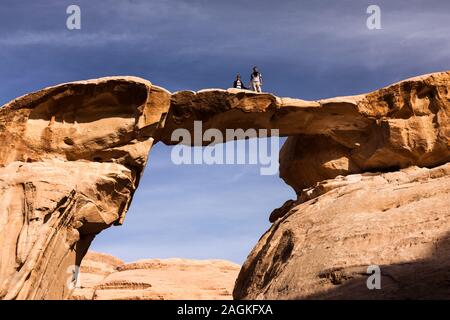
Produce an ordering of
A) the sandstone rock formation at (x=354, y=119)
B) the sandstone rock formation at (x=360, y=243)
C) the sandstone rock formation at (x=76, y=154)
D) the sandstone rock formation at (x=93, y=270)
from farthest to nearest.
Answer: the sandstone rock formation at (x=93, y=270)
the sandstone rock formation at (x=354, y=119)
the sandstone rock formation at (x=76, y=154)
the sandstone rock formation at (x=360, y=243)

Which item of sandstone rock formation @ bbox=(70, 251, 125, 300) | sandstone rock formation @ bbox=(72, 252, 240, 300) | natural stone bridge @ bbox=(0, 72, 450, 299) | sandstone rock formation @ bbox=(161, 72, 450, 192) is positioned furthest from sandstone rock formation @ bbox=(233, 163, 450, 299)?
sandstone rock formation @ bbox=(70, 251, 125, 300)

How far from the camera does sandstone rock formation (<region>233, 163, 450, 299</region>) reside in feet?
38.9

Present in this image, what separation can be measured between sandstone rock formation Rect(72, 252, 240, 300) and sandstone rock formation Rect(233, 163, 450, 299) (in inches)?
477

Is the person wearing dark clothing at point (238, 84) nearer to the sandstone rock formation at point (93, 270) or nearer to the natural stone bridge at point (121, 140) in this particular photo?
the natural stone bridge at point (121, 140)

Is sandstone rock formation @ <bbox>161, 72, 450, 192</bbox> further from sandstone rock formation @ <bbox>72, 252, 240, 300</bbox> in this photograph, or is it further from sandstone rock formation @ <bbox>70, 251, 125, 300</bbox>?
sandstone rock formation @ <bbox>70, 251, 125, 300</bbox>

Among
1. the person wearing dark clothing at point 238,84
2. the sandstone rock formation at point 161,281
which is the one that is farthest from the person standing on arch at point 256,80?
the sandstone rock formation at point 161,281

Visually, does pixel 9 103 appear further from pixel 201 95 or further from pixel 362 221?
pixel 362 221

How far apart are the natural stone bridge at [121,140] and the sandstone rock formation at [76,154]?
0.03m

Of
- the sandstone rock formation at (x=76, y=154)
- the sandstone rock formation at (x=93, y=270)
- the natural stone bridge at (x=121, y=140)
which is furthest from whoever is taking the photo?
the sandstone rock formation at (x=93, y=270)

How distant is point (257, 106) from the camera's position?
20359mm

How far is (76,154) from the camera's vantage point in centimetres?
1938

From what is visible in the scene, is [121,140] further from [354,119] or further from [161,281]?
[161,281]

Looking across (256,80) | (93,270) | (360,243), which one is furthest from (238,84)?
(93,270)

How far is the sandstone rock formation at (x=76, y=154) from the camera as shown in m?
17.6
